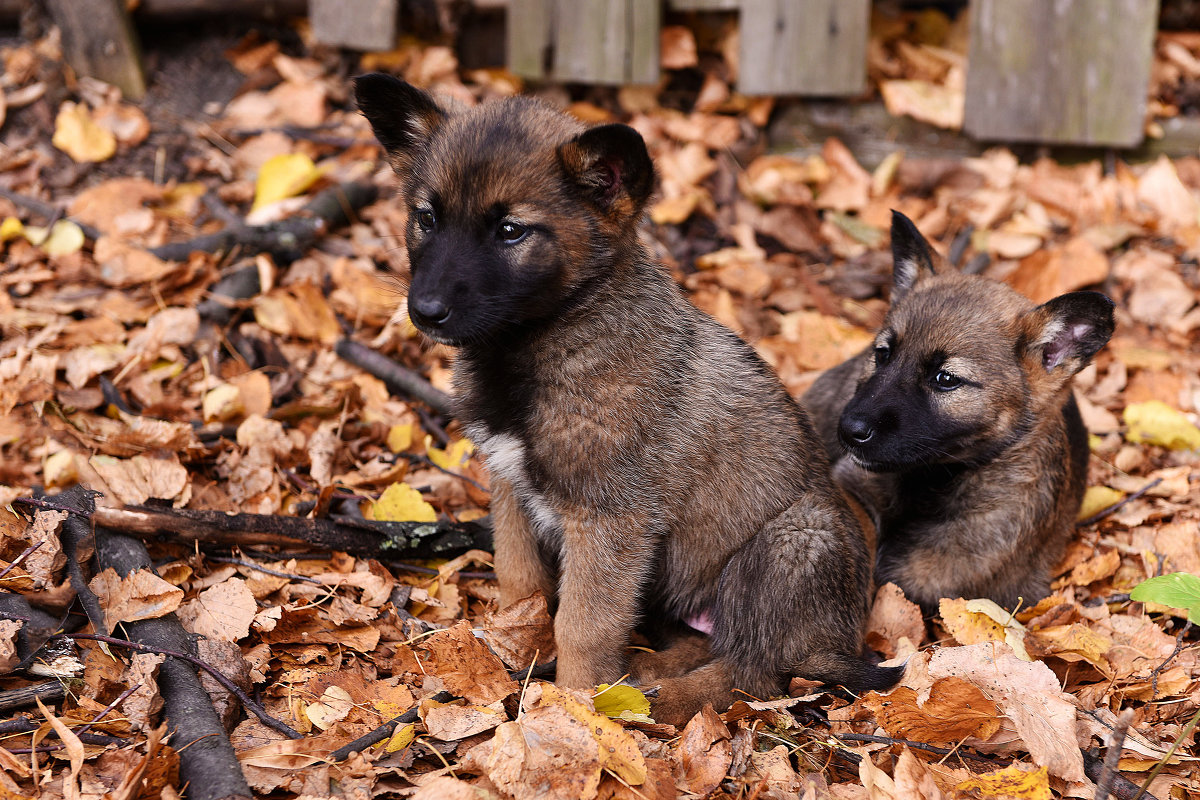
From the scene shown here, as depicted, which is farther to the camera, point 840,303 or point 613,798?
point 840,303

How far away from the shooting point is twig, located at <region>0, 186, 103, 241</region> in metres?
5.64

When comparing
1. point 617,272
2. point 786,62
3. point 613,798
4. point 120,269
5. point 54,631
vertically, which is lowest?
point 613,798

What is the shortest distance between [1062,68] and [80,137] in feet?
20.4

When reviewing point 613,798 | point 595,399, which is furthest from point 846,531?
point 613,798

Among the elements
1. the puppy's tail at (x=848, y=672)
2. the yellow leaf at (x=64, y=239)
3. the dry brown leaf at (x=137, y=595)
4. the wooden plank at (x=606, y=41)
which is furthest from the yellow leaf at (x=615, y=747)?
the wooden plank at (x=606, y=41)

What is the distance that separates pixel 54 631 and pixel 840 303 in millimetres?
4705

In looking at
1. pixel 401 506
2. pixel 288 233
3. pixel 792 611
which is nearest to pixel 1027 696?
pixel 792 611

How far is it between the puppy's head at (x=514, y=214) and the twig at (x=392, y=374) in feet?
5.31

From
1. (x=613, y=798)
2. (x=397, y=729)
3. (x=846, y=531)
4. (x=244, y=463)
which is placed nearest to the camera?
(x=613, y=798)

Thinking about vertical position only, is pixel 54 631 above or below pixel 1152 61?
below

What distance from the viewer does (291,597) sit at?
3.81m

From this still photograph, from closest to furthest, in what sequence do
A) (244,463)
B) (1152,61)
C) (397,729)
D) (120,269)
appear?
(397,729) < (244,463) < (120,269) < (1152,61)

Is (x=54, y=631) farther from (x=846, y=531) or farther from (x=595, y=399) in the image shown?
(x=846, y=531)

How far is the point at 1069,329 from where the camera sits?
4199mm
